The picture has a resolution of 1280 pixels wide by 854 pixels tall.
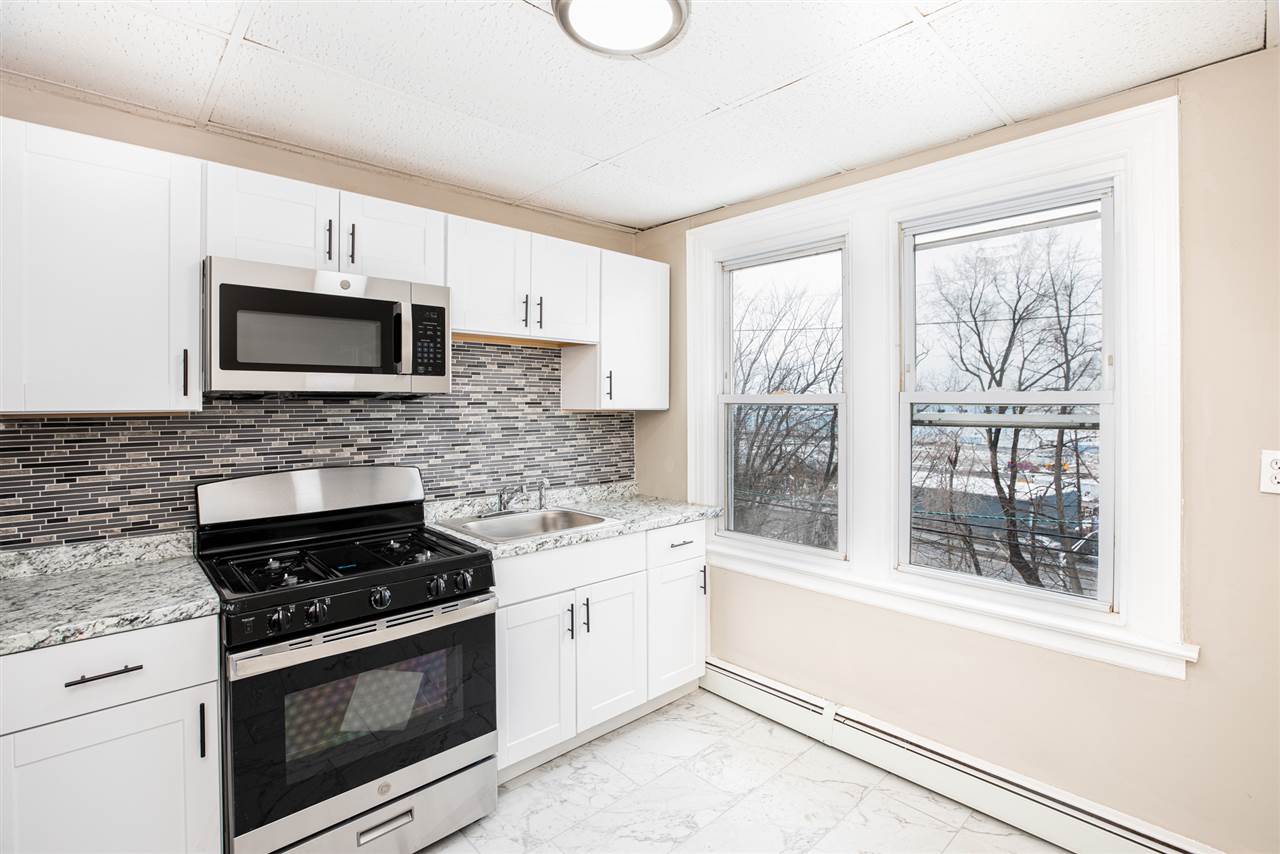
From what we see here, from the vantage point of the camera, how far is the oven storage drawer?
1.84 m

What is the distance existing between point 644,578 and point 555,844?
1032 millimetres

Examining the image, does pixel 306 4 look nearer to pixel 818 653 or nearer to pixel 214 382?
pixel 214 382

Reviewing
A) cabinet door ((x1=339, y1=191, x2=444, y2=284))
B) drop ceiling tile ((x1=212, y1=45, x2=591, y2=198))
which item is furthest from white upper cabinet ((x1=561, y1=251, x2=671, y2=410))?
cabinet door ((x1=339, y1=191, x2=444, y2=284))

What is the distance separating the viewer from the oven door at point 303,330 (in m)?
1.90

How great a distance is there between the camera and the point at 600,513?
9.84ft

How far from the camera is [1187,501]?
187 centimetres

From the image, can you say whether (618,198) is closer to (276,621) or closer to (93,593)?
(276,621)

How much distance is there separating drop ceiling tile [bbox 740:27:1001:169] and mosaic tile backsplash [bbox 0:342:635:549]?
5.16 feet

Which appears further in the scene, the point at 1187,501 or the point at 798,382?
the point at 798,382

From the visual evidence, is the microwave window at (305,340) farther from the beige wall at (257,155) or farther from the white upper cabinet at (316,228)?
the beige wall at (257,155)

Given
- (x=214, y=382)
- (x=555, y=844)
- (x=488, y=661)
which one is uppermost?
(x=214, y=382)

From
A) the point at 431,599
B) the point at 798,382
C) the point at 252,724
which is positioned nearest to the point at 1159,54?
the point at 798,382

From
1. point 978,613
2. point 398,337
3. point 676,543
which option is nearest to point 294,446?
point 398,337

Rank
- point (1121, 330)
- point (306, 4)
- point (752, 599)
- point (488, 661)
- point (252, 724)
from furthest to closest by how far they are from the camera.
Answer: point (752, 599)
point (488, 661)
point (1121, 330)
point (252, 724)
point (306, 4)
